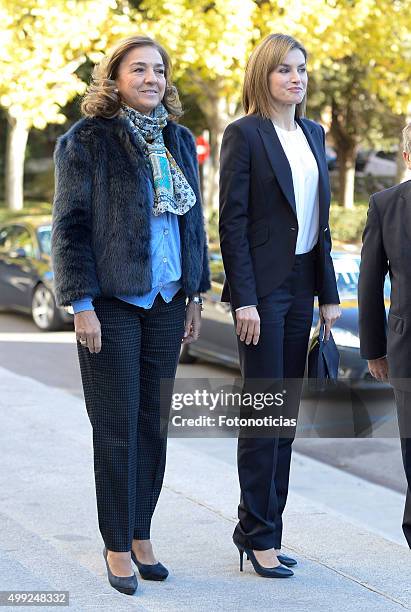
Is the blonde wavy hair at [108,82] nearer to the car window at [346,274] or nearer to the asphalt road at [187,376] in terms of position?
the asphalt road at [187,376]

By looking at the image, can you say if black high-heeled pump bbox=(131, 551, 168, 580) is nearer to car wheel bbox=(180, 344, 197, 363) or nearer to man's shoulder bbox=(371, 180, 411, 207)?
man's shoulder bbox=(371, 180, 411, 207)

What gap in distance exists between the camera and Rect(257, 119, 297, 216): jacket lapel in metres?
4.15

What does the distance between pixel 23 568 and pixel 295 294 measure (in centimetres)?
145

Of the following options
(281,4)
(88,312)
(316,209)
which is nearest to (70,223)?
(88,312)

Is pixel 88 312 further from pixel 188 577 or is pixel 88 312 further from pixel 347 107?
pixel 347 107

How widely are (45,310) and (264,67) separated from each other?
9875 mm

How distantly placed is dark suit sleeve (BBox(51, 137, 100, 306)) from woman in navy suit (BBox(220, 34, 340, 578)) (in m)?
0.53

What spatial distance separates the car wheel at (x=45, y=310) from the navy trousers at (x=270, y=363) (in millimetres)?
9364

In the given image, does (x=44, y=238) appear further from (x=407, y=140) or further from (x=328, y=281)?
(x=407, y=140)

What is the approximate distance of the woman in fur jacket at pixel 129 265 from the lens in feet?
12.9

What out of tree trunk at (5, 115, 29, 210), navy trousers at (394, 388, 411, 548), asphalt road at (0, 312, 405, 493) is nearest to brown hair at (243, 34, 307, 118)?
navy trousers at (394, 388, 411, 548)

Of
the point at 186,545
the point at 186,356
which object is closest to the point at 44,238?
the point at 186,356

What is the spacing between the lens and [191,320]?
168 inches

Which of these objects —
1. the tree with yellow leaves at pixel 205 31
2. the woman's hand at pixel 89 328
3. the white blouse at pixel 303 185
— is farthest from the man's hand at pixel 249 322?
the tree with yellow leaves at pixel 205 31
